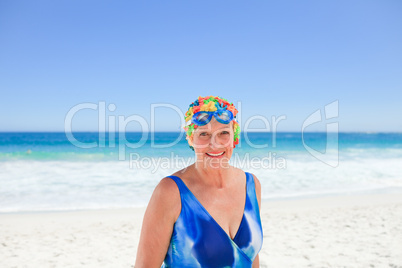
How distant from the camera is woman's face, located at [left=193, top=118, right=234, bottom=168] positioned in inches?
65.7

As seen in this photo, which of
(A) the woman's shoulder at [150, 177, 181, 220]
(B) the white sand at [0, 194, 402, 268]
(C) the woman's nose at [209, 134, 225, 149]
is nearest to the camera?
(A) the woman's shoulder at [150, 177, 181, 220]

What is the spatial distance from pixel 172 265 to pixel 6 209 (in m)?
8.10

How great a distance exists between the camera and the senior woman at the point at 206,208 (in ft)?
4.84

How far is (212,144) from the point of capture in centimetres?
166

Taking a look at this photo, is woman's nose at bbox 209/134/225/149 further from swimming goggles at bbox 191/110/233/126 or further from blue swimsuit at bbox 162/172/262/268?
blue swimsuit at bbox 162/172/262/268

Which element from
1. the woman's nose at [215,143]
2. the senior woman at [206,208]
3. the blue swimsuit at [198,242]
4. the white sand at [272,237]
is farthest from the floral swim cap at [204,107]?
the white sand at [272,237]

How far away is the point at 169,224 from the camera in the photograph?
1479 mm

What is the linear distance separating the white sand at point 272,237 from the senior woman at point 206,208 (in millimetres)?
2915

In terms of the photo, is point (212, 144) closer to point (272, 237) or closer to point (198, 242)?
point (198, 242)

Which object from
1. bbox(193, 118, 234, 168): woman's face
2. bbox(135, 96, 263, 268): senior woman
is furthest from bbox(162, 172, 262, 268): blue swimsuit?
bbox(193, 118, 234, 168): woman's face

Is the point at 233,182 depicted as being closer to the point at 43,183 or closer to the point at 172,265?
the point at 172,265

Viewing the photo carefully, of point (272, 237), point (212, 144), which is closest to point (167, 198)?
point (212, 144)

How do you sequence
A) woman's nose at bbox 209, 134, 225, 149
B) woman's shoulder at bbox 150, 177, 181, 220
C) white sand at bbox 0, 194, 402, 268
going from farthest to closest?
white sand at bbox 0, 194, 402, 268 → woman's nose at bbox 209, 134, 225, 149 → woman's shoulder at bbox 150, 177, 181, 220

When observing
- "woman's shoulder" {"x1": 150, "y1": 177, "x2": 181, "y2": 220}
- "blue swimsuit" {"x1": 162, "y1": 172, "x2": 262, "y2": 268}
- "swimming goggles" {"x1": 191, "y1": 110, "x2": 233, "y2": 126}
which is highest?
"swimming goggles" {"x1": 191, "y1": 110, "x2": 233, "y2": 126}
